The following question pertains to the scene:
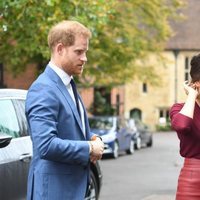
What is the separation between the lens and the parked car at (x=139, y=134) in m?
28.7

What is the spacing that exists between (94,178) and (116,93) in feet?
149

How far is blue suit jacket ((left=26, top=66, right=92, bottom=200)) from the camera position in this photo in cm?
362

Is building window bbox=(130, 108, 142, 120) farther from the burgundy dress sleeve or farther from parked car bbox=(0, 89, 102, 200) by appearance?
the burgundy dress sleeve

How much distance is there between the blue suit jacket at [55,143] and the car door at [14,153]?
195 cm

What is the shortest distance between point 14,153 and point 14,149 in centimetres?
6

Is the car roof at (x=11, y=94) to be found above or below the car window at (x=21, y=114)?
above

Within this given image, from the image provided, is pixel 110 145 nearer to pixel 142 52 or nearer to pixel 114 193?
pixel 142 52

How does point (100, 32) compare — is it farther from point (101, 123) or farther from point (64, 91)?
point (64, 91)

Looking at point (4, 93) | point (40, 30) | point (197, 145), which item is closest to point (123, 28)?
point (40, 30)

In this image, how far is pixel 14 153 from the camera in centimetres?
612

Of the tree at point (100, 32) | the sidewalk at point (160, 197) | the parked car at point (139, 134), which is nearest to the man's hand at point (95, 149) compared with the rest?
the tree at point (100, 32)

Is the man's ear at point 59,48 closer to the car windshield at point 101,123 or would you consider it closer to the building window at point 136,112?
the car windshield at point 101,123

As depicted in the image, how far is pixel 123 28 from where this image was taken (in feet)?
82.2

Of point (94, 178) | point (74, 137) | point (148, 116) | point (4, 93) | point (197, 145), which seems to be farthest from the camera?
point (148, 116)
